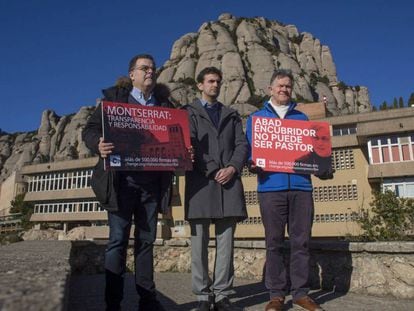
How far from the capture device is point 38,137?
101 meters

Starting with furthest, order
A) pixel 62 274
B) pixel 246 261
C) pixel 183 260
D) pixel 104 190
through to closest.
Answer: pixel 183 260, pixel 246 261, pixel 104 190, pixel 62 274

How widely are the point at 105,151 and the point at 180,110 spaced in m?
1.02

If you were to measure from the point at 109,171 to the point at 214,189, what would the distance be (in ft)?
3.75

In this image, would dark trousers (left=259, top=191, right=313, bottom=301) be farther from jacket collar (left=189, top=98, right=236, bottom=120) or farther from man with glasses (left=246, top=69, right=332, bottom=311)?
jacket collar (left=189, top=98, right=236, bottom=120)

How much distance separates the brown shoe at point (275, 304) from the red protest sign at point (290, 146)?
145 centimetres

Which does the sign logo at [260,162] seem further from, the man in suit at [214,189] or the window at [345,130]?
the window at [345,130]

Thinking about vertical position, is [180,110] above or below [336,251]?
above

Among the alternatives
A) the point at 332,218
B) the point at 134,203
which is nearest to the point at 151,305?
the point at 134,203

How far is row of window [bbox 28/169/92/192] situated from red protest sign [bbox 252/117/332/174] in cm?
4846

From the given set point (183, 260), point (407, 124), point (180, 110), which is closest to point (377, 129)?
point (407, 124)

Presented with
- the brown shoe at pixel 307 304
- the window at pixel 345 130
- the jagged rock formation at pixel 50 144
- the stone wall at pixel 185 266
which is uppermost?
the jagged rock formation at pixel 50 144

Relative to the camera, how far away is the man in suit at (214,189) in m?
4.18

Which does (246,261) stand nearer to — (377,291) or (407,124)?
(377,291)

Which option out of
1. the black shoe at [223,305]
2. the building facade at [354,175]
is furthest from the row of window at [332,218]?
the black shoe at [223,305]
